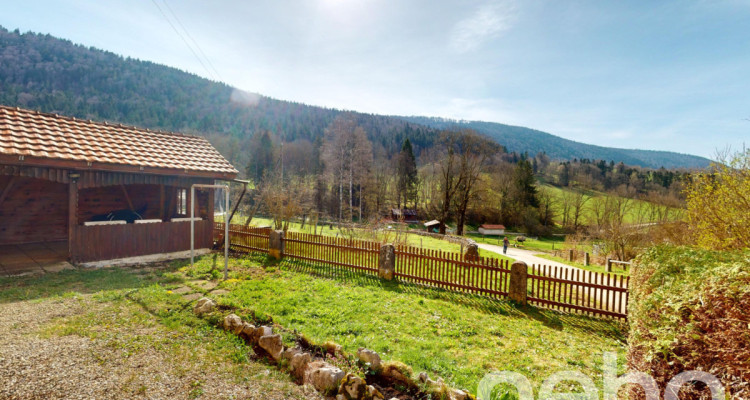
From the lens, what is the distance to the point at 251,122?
7006 cm

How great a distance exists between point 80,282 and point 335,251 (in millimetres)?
6518

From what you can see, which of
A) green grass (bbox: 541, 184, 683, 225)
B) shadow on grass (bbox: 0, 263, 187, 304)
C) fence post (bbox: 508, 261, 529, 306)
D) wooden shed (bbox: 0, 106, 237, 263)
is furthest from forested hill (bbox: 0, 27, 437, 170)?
fence post (bbox: 508, 261, 529, 306)

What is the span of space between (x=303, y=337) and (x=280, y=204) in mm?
17430

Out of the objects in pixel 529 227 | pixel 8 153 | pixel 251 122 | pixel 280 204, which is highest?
pixel 251 122

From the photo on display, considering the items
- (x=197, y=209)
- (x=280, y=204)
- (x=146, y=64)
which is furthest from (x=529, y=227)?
(x=146, y=64)

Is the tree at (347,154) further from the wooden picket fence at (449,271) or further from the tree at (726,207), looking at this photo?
the tree at (726,207)

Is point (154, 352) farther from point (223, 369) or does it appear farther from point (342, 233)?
point (342, 233)

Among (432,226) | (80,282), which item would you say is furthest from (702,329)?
(432,226)

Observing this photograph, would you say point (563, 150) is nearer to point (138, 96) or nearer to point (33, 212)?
point (138, 96)

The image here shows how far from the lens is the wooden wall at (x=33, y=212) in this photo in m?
11.1

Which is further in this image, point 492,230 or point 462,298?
point 492,230

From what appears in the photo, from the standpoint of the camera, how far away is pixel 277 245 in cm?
1141

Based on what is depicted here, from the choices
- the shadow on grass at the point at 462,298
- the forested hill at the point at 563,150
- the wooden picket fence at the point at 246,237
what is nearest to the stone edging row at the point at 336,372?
the shadow on grass at the point at 462,298

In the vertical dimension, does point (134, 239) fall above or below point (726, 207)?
below
